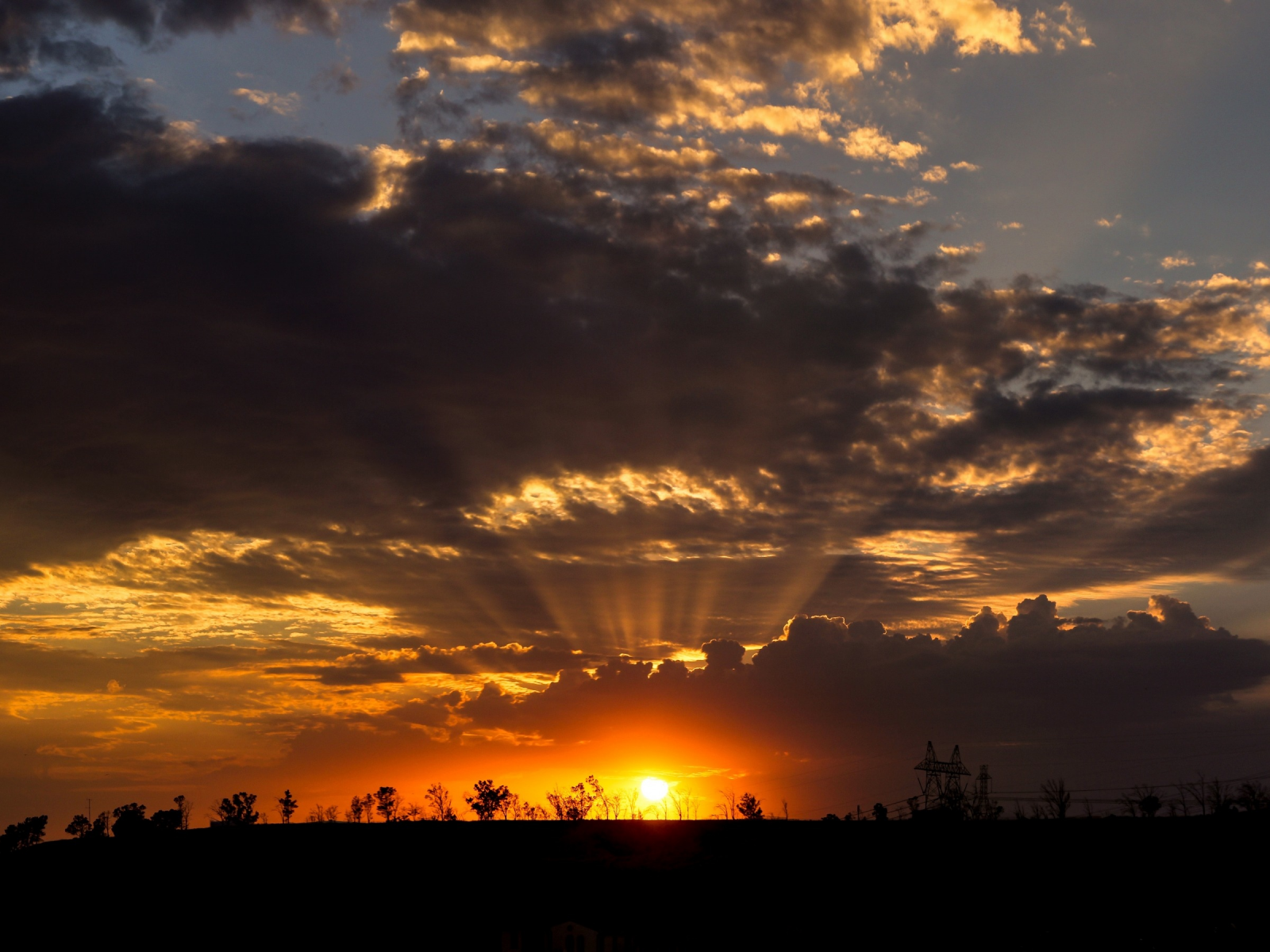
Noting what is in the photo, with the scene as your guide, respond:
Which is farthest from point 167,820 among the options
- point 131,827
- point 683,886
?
point 683,886

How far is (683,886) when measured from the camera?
115 metres

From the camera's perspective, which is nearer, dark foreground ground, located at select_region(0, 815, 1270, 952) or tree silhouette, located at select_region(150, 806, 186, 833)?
dark foreground ground, located at select_region(0, 815, 1270, 952)

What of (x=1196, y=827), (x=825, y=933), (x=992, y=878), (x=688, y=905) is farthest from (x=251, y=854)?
(x=1196, y=827)

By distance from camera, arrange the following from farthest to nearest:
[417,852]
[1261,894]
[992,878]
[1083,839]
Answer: [417,852] → [1083,839] → [992,878] → [1261,894]

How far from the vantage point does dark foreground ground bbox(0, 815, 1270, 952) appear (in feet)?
317

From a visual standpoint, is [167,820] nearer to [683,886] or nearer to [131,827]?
[131,827]

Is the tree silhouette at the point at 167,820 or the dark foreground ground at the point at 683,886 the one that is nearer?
the dark foreground ground at the point at 683,886

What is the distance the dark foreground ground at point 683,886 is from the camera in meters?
96.6

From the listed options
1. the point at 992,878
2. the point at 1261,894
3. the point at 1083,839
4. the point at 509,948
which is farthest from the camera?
the point at 1083,839

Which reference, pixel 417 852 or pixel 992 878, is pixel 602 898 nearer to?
pixel 417 852

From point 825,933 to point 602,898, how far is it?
27.3 m

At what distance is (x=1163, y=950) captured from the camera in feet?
279

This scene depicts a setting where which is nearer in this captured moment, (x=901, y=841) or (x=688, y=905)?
(x=688, y=905)

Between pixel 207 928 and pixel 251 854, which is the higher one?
pixel 251 854
